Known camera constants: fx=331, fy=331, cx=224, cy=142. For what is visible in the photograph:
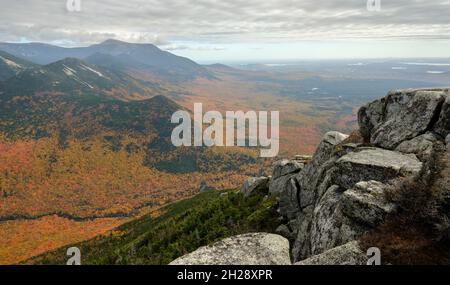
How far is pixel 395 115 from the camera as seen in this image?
25.0m

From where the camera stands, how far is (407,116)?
78.4 feet

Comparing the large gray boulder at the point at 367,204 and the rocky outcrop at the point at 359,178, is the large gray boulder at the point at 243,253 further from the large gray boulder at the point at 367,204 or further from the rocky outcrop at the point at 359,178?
the large gray boulder at the point at 367,204

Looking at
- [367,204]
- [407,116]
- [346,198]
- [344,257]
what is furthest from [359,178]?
[407,116]

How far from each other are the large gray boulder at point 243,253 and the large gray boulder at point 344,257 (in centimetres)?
229

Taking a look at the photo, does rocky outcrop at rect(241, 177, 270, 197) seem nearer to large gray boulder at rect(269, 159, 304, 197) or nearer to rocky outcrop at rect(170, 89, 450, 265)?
large gray boulder at rect(269, 159, 304, 197)

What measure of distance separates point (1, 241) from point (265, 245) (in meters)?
173

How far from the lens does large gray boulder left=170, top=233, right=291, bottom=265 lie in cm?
1561

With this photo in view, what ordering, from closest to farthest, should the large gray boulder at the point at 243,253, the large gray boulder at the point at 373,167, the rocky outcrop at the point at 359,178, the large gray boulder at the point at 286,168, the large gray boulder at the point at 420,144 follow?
the rocky outcrop at the point at 359,178 → the large gray boulder at the point at 243,253 → the large gray boulder at the point at 373,167 → the large gray boulder at the point at 420,144 → the large gray boulder at the point at 286,168

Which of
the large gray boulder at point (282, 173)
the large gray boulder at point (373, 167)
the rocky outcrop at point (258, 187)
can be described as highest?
the large gray boulder at point (373, 167)

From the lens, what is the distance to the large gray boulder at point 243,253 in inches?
614

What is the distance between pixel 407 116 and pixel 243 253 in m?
16.1

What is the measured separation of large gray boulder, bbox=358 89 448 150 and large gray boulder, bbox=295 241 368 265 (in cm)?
1140

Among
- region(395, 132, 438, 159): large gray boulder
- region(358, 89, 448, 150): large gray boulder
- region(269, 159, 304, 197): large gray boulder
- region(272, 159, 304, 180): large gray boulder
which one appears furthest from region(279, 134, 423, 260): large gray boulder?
region(272, 159, 304, 180): large gray boulder

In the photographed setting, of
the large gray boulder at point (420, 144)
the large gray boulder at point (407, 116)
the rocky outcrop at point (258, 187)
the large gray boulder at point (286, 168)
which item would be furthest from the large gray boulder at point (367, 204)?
the rocky outcrop at point (258, 187)
